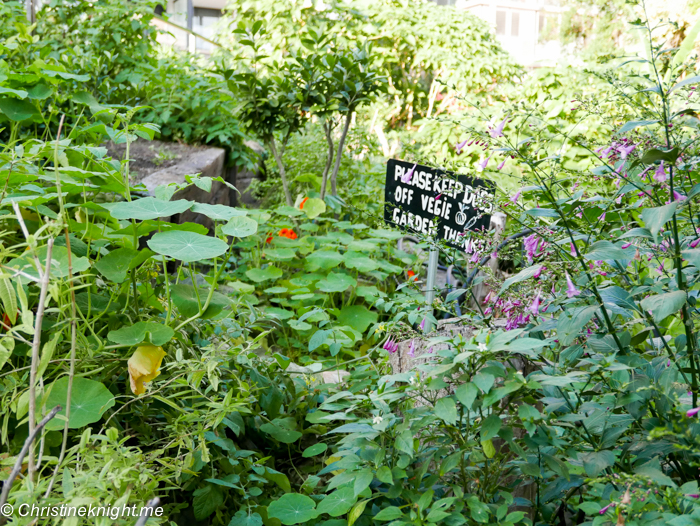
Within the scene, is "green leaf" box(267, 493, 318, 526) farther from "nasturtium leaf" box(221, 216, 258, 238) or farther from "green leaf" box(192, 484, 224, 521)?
"nasturtium leaf" box(221, 216, 258, 238)

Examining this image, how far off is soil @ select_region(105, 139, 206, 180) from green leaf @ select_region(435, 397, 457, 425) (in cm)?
308

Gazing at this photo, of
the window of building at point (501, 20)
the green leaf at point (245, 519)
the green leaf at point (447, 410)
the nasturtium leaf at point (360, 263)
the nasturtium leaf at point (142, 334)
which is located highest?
the window of building at point (501, 20)

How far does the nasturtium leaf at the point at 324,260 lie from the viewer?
289cm

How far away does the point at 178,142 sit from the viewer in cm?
441

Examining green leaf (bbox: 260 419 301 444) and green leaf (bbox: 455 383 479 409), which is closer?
green leaf (bbox: 455 383 479 409)

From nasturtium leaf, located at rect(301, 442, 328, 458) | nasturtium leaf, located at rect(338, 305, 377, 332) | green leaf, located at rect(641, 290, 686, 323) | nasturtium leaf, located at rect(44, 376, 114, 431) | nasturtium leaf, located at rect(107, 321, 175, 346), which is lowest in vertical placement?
nasturtium leaf, located at rect(338, 305, 377, 332)

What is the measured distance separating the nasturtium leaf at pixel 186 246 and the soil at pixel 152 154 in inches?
92.7

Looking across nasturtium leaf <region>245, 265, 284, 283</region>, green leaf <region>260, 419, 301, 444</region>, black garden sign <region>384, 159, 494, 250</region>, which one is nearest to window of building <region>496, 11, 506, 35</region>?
nasturtium leaf <region>245, 265, 284, 283</region>

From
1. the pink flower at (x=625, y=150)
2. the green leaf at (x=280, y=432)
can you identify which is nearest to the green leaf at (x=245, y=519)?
the green leaf at (x=280, y=432)

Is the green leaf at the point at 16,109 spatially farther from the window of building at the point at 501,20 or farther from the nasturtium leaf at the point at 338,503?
the window of building at the point at 501,20

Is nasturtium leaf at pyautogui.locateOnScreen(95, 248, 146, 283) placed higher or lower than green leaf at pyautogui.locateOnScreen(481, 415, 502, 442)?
higher

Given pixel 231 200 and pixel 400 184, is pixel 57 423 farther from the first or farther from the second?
pixel 231 200

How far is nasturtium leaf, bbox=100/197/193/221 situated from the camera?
1.38 metres

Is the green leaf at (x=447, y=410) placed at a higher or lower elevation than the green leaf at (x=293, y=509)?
higher
